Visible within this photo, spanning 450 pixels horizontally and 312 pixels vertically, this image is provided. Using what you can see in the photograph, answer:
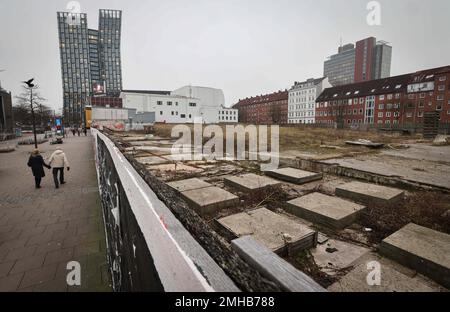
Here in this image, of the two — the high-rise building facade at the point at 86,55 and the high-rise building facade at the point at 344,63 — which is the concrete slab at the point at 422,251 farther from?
the high-rise building facade at the point at 344,63

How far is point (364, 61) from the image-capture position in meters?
102

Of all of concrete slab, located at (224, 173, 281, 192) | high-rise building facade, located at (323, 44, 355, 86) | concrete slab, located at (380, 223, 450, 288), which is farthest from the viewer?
high-rise building facade, located at (323, 44, 355, 86)

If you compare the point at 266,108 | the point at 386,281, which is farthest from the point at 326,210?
the point at 266,108

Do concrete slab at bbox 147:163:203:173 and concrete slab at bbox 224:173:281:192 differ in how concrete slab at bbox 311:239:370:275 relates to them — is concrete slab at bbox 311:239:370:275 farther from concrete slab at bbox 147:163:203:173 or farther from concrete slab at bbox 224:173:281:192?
concrete slab at bbox 147:163:203:173

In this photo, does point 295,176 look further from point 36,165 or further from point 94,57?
point 94,57

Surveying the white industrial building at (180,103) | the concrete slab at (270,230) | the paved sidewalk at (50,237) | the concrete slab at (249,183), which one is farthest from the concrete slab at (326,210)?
the white industrial building at (180,103)

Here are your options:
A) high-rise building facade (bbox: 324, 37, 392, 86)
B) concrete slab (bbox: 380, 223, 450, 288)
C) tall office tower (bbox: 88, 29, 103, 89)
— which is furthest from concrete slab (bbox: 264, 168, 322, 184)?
tall office tower (bbox: 88, 29, 103, 89)

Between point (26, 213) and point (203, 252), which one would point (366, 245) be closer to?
point (203, 252)

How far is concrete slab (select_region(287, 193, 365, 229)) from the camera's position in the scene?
2.36 m

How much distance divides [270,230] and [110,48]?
146445 mm

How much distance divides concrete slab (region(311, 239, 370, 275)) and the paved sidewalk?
3243 millimetres

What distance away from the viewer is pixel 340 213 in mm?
2461

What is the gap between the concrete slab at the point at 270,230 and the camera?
6.28 feet
